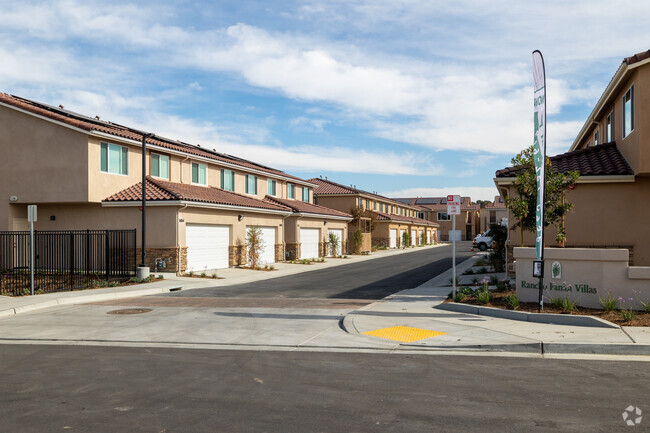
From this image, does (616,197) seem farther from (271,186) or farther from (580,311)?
(271,186)

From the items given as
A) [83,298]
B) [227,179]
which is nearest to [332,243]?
[227,179]

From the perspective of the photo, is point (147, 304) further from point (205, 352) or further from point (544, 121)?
point (544, 121)

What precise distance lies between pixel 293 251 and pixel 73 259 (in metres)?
15.7

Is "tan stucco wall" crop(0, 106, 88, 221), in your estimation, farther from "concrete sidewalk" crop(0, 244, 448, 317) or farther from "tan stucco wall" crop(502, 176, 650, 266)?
"tan stucco wall" crop(502, 176, 650, 266)

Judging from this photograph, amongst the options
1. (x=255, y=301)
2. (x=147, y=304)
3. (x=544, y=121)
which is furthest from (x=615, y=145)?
(x=147, y=304)

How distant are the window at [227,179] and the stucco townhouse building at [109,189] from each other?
2849 mm

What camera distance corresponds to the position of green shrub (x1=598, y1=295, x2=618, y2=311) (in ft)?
37.2

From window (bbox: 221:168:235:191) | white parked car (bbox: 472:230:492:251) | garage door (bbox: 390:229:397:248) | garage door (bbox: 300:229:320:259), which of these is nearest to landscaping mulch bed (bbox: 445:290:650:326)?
window (bbox: 221:168:235:191)

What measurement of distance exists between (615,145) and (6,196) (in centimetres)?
2646

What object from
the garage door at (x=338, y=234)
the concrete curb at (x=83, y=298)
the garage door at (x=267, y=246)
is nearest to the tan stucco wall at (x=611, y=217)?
the concrete curb at (x=83, y=298)

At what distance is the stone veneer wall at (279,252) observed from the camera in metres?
33.2

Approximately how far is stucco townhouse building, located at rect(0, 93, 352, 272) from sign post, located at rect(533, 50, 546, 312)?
15.6 metres

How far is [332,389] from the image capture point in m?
6.69

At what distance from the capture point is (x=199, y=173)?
98.6 ft
